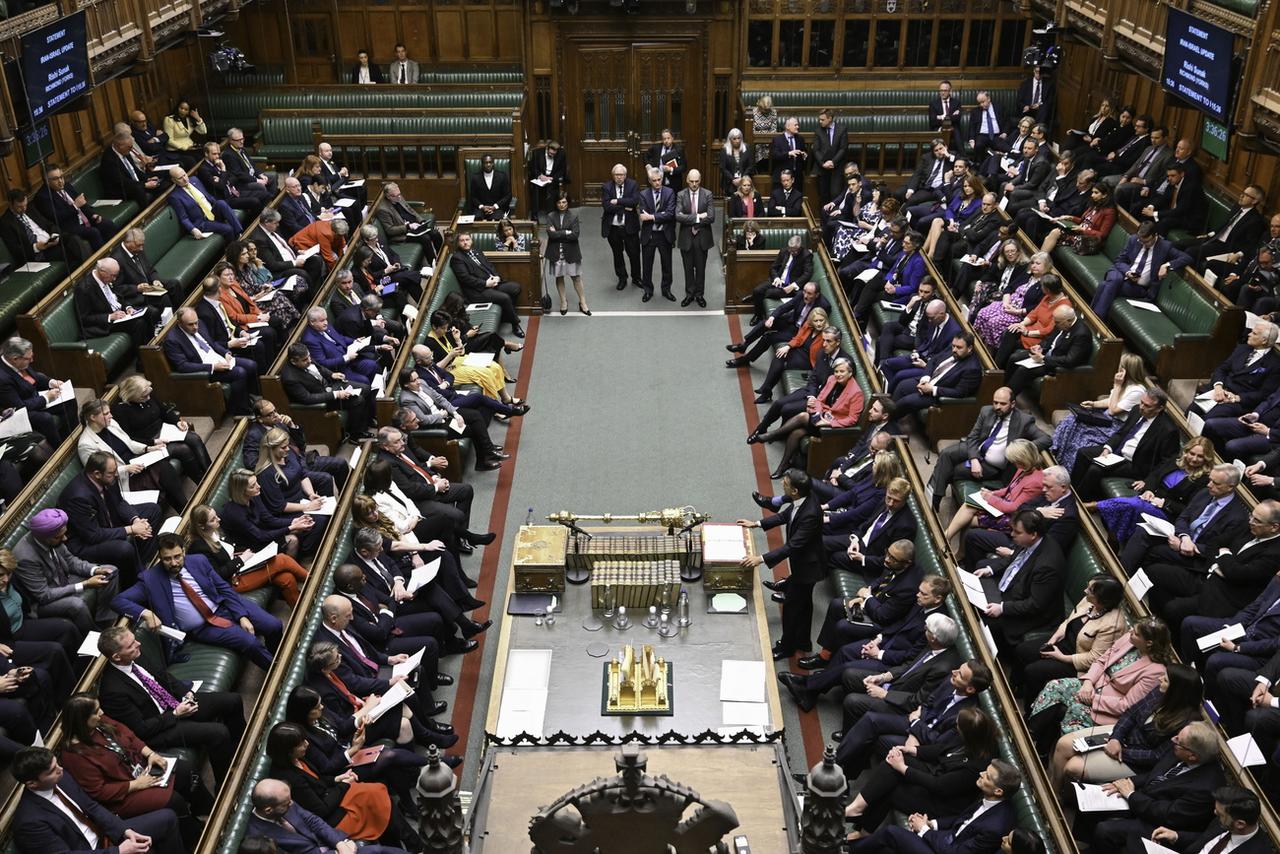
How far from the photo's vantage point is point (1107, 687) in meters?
5.82

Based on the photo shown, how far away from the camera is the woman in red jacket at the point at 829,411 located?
914 centimetres

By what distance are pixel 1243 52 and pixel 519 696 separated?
788 centimetres

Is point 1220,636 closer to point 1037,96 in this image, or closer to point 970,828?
point 970,828

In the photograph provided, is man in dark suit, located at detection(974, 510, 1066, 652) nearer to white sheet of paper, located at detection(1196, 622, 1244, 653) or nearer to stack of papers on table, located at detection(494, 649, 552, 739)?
white sheet of paper, located at detection(1196, 622, 1244, 653)

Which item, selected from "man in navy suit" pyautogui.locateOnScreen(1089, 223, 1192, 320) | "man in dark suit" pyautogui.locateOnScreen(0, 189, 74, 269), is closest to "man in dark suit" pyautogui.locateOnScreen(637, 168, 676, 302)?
"man in navy suit" pyautogui.locateOnScreen(1089, 223, 1192, 320)

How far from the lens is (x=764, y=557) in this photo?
770 centimetres

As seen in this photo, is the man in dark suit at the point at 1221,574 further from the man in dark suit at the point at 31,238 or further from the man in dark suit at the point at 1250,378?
the man in dark suit at the point at 31,238

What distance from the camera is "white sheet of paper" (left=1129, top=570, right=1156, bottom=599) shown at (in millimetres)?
6555

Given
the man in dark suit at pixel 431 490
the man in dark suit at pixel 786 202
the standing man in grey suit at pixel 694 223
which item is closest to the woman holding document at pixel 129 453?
the man in dark suit at pixel 431 490

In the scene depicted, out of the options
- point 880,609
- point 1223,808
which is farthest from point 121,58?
point 1223,808

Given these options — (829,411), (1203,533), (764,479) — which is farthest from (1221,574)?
(764,479)

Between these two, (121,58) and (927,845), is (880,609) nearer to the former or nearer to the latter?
(927,845)

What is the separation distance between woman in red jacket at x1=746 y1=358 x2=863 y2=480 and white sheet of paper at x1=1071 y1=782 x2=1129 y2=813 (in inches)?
164

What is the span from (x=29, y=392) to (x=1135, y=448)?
789 cm
